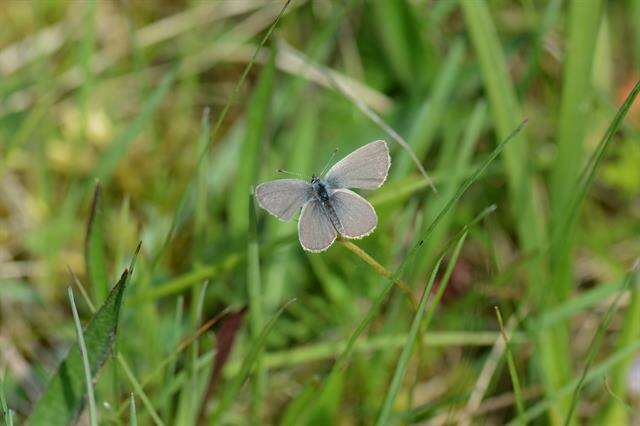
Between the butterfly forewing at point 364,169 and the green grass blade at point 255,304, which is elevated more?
the butterfly forewing at point 364,169

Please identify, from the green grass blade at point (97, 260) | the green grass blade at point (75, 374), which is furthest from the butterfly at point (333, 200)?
the green grass blade at point (97, 260)

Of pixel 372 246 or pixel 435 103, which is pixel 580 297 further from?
pixel 435 103

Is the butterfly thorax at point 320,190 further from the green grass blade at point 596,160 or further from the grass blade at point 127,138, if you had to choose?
the grass blade at point 127,138

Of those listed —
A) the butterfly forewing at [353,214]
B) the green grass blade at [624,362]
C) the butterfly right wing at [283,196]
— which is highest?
the butterfly right wing at [283,196]

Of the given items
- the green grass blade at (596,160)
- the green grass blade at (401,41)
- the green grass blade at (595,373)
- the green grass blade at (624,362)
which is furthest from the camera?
the green grass blade at (401,41)

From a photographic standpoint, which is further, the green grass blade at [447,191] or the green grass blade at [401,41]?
the green grass blade at [401,41]

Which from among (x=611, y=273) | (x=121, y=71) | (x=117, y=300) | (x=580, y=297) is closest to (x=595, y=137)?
(x=611, y=273)

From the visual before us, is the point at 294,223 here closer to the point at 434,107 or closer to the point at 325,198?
the point at 434,107
